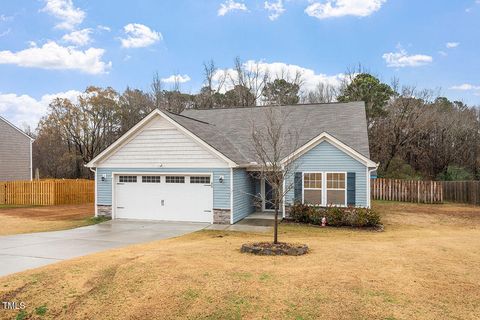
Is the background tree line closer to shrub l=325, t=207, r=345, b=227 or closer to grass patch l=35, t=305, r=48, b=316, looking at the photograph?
shrub l=325, t=207, r=345, b=227

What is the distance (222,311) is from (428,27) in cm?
2149

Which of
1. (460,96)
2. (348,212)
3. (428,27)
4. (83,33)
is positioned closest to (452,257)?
(348,212)

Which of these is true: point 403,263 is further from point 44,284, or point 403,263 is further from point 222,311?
point 44,284

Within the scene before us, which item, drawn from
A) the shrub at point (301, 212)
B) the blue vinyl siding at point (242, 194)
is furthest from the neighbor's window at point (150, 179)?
the shrub at point (301, 212)

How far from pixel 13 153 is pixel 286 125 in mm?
23009

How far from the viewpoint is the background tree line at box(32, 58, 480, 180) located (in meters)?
35.5

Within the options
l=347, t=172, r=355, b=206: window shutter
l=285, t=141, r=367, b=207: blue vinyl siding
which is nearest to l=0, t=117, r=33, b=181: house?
l=285, t=141, r=367, b=207: blue vinyl siding

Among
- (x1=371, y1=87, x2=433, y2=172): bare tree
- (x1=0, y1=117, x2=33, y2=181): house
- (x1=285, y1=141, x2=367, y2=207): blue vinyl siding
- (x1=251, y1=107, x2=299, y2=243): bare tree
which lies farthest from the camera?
(x1=371, y1=87, x2=433, y2=172): bare tree

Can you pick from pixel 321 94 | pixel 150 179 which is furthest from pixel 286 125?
pixel 321 94

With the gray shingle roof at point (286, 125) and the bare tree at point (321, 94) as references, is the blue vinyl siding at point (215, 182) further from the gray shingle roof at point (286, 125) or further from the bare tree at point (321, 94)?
the bare tree at point (321, 94)

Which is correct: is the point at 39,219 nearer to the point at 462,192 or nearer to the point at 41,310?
the point at 41,310

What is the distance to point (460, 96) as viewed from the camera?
43531mm

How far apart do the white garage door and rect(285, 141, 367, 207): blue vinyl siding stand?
3.82m

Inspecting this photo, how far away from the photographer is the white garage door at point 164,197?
54.6 ft
